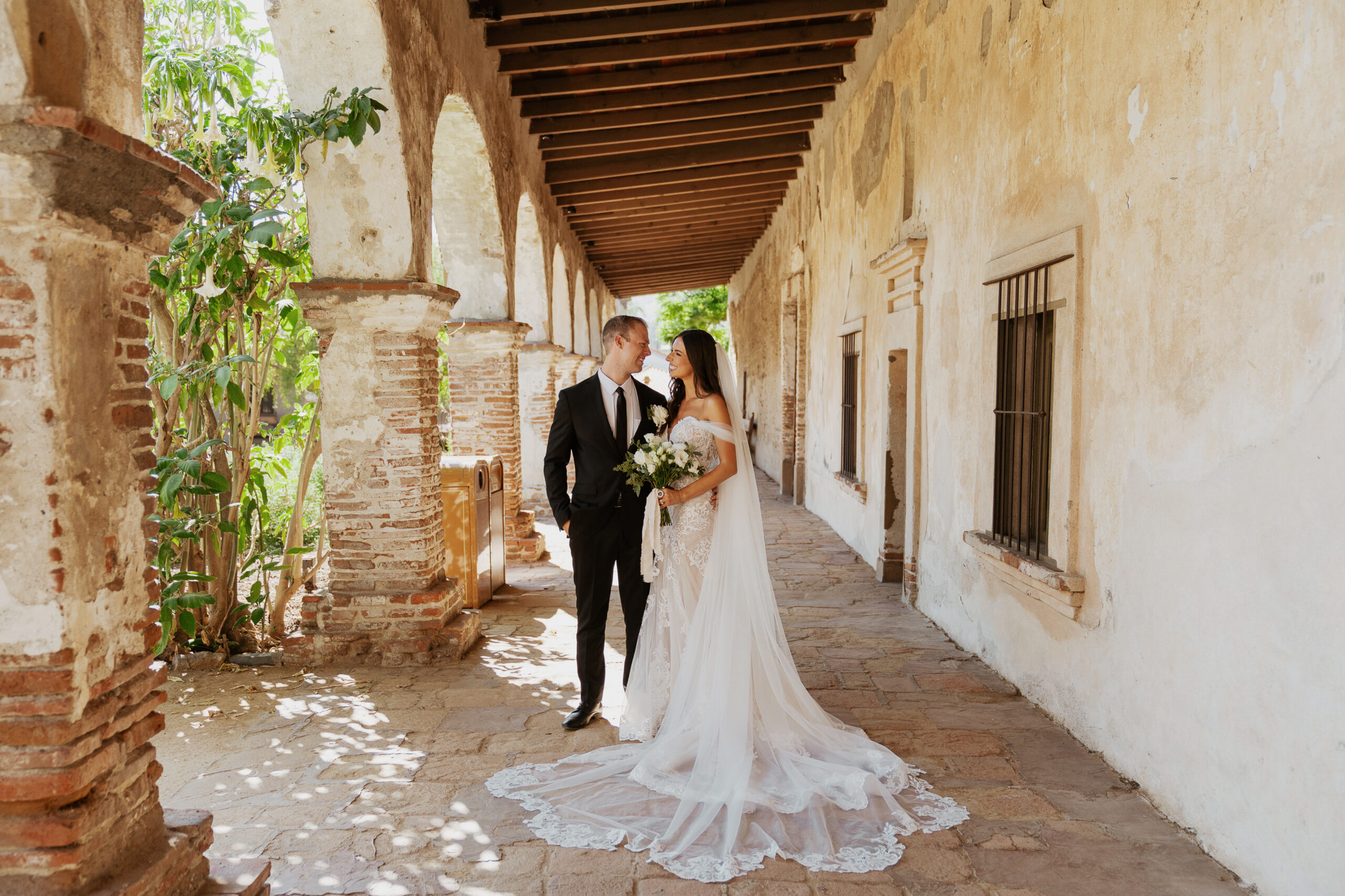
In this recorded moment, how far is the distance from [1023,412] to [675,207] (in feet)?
34.0

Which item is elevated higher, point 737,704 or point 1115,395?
point 1115,395

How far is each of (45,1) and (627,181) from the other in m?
10.1

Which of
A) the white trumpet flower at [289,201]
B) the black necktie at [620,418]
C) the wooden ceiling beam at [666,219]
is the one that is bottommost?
the black necktie at [620,418]

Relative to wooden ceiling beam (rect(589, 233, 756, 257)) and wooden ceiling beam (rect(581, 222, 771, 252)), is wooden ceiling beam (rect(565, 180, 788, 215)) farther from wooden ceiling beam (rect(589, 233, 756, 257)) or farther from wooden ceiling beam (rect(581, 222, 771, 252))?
wooden ceiling beam (rect(589, 233, 756, 257))

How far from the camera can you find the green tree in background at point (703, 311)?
29453mm

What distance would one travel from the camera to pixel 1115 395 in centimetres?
360

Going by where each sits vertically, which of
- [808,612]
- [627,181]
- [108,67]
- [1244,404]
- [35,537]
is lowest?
[808,612]

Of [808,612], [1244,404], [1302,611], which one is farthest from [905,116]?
[1302,611]

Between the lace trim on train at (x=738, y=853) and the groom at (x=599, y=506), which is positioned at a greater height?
the groom at (x=599, y=506)

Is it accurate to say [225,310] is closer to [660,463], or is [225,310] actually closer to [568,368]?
[660,463]

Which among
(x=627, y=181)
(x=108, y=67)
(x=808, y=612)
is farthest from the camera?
(x=627, y=181)

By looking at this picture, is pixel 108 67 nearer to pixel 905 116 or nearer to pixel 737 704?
pixel 737 704

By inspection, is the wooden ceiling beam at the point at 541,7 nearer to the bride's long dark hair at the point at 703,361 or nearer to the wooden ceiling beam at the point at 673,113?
the wooden ceiling beam at the point at 673,113

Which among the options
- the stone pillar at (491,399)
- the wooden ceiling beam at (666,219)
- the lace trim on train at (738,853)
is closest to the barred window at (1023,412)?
the lace trim on train at (738,853)
